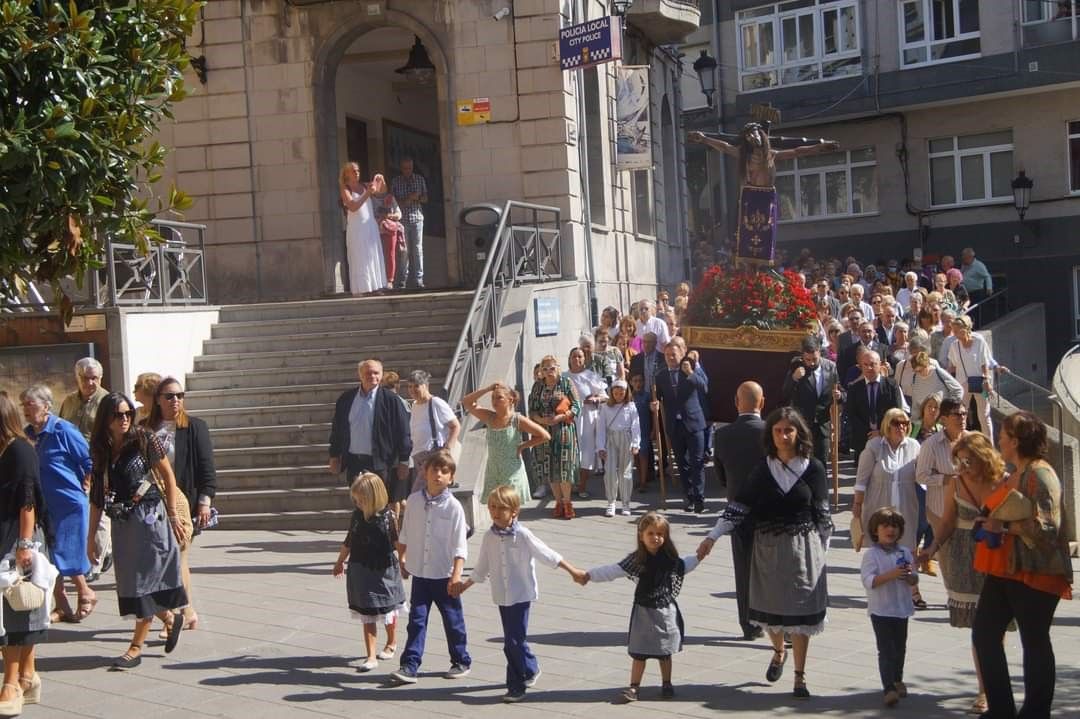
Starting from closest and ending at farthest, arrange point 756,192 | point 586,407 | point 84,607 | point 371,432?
point 84,607 < point 371,432 < point 586,407 < point 756,192

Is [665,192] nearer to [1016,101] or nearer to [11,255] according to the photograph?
[1016,101]

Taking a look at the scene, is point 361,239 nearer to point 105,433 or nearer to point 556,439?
point 556,439

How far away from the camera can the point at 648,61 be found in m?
25.9

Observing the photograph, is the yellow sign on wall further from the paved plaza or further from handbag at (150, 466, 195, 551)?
handbag at (150, 466, 195, 551)

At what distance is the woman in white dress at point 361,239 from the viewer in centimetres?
1833

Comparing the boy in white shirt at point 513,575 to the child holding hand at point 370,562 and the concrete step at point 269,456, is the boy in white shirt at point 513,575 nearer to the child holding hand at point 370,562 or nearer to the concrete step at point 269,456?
the child holding hand at point 370,562

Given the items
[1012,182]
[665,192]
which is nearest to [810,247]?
[1012,182]

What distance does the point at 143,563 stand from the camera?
8758mm

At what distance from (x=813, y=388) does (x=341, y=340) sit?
5688 millimetres

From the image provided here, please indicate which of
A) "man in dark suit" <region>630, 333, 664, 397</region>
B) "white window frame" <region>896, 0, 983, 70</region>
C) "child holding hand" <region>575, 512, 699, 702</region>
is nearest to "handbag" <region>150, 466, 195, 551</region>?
"child holding hand" <region>575, 512, 699, 702</region>

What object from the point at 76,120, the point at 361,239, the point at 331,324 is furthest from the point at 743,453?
the point at 361,239

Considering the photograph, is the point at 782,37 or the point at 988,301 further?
the point at 782,37

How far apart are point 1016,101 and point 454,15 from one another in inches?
677

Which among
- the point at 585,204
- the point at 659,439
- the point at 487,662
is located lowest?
the point at 487,662
